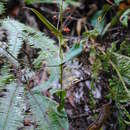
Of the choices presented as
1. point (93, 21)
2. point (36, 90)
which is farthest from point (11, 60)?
point (93, 21)

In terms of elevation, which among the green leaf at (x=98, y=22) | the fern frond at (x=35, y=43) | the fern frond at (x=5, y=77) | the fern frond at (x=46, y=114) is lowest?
the fern frond at (x=46, y=114)

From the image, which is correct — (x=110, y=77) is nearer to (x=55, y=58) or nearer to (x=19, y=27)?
(x=55, y=58)

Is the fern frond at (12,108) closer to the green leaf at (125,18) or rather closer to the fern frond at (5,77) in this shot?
the fern frond at (5,77)

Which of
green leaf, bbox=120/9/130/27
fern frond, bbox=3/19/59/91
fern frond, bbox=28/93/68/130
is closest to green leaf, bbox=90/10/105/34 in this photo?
green leaf, bbox=120/9/130/27

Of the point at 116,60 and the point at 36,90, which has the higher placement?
the point at 116,60

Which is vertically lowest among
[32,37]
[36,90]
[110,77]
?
[36,90]

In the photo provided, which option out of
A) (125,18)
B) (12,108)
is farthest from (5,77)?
(125,18)

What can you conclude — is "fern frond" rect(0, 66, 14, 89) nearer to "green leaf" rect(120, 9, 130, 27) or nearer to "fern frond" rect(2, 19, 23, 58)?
"fern frond" rect(2, 19, 23, 58)

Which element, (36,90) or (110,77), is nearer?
(36,90)

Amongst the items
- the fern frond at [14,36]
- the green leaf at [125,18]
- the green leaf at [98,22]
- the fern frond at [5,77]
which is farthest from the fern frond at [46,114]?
the green leaf at [125,18]
